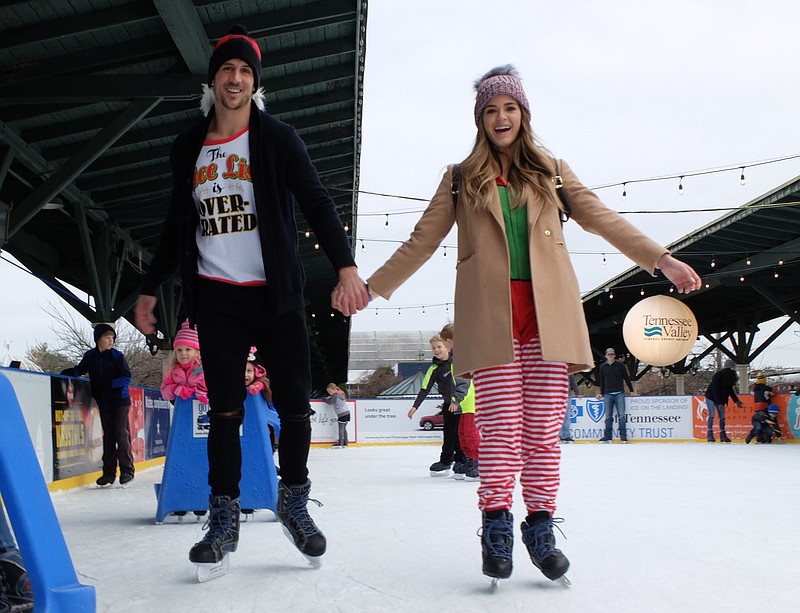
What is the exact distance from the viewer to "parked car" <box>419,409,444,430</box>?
622 inches

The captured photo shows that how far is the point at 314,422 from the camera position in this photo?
15.1 metres

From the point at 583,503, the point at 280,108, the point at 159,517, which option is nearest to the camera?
the point at 159,517

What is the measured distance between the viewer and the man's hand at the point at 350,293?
2160 mm

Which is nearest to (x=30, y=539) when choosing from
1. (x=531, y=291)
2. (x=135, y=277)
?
(x=531, y=291)

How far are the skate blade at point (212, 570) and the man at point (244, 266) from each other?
0.14ft

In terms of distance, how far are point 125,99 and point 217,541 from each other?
15.5 ft

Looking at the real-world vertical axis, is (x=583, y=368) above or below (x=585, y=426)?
above

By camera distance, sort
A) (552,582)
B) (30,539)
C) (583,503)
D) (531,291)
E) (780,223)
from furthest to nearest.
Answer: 1. (780,223)
2. (583,503)
3. (531,291)
4. (552,582)
5. (30,539)

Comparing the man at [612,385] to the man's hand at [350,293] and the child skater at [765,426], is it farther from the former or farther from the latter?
the man's hand at [350,293]

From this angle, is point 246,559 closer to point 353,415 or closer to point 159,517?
point 159,517

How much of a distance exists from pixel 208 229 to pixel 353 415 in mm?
13755

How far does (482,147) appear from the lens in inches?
92.0

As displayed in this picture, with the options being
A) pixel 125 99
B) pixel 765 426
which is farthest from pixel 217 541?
pixel 765 426

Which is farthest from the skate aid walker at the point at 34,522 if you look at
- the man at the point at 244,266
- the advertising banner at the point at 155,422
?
the advertising banner at the point at 155,422
